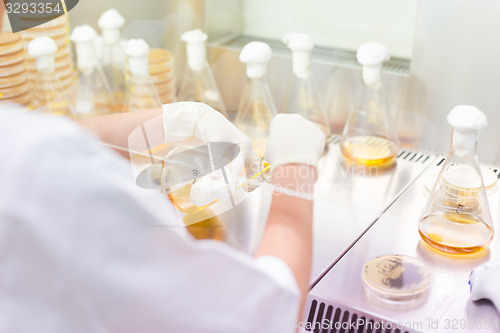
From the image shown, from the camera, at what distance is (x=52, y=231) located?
2.07 feet

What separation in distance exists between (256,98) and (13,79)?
26.9 inches

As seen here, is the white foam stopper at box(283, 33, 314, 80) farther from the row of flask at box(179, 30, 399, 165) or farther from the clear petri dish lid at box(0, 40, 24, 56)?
the clear petri dish lid at box(0, 40, 24, 56)

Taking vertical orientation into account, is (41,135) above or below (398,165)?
above

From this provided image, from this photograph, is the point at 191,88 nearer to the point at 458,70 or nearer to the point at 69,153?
the point at 458,70

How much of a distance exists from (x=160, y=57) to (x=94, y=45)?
0.21 meters

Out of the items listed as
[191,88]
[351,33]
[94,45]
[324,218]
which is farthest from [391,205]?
[94,45]

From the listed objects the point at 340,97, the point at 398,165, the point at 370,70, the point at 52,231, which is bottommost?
the point at 398,165

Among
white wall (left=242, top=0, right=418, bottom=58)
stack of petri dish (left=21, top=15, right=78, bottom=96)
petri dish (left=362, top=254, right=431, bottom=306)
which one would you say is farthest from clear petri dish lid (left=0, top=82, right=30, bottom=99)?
petri dish (left=362, top=254, right=431, bottom=306)

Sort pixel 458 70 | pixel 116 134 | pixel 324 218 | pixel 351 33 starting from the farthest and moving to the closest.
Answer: pixel 351 33
pixel 458 70
pixel 324 218
pixel 116 134

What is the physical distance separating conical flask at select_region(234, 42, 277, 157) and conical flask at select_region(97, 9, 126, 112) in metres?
0.43

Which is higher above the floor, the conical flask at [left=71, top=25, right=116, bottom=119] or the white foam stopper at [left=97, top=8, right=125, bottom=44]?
the white foam stopper at [left=97, top=8, right=125, bottom=44]

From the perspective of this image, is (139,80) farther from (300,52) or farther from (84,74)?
(300,52)

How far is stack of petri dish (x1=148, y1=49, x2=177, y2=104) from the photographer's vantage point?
170 centimetres

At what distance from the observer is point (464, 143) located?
1.15 m
